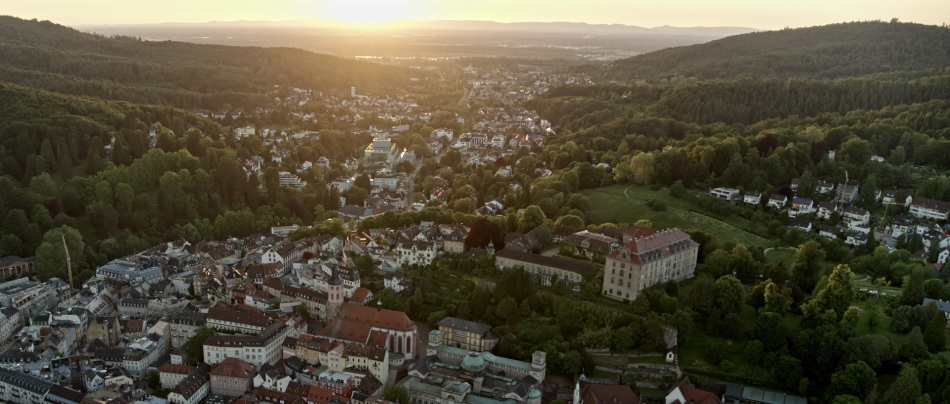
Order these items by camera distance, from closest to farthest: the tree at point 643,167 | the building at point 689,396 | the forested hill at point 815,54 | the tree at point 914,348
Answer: the building at point 689,396 → the tree at point 914,348 → the tree at point 643,167 → the forested hill at point 815,54

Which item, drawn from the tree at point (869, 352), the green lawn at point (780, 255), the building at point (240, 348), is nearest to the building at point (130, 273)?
the building at point (240, 348)

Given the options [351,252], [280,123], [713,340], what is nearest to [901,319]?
[713,340]

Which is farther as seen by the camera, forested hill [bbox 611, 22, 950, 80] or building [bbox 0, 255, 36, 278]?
forested hill [bbox 611, 22, 950, 80]

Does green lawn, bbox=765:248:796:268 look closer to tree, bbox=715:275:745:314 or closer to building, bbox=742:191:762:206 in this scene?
building, bbox=742:191:762:206

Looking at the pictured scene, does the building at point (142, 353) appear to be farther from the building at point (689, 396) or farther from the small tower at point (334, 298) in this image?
the building at point (689, 396)

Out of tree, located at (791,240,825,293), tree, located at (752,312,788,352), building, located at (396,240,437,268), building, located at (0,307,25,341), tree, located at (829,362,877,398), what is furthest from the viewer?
building, located at (396,240,437,268)


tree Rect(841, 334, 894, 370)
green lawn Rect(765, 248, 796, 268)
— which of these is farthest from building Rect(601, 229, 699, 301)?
tree Rect(841, 334, 894, 370)

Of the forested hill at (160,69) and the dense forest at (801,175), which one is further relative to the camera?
the forested hill at (160,69)
